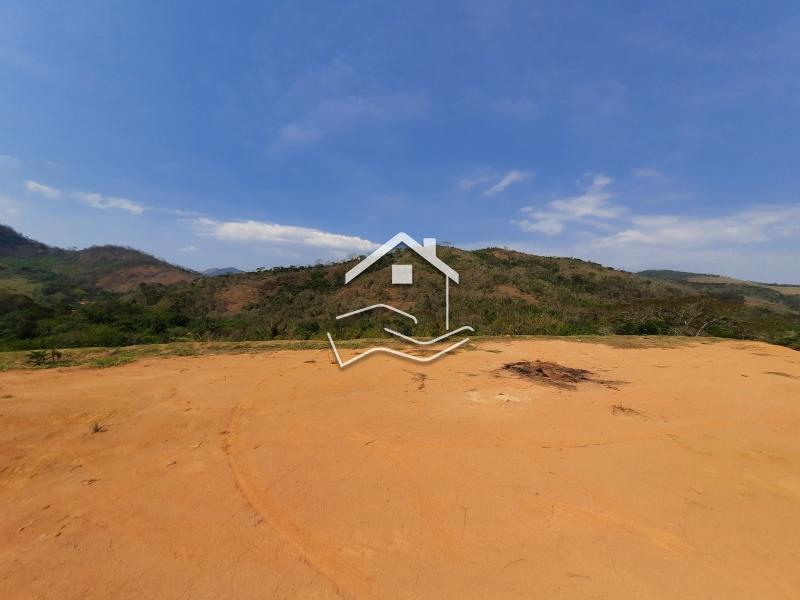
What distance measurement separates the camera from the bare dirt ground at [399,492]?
7.19 feet

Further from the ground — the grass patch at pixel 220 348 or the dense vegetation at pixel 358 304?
the dense vegetation at pixel 358 304

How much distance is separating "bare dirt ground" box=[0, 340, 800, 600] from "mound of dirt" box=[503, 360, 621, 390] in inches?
16.5

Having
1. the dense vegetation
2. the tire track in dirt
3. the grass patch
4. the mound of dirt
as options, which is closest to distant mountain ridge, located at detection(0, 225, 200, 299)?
the dense vegetation

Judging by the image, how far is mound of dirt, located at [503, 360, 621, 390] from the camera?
6.24m

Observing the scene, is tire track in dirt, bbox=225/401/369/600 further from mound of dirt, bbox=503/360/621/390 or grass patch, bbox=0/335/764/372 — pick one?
grass patch, bbox=0/335/764/372

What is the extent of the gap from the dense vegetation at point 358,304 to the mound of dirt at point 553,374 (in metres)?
5.27

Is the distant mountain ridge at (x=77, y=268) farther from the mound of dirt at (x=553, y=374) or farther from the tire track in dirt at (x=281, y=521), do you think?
the mound of dirt at (x=553, y=374)

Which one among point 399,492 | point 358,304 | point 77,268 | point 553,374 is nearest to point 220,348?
point 553,374

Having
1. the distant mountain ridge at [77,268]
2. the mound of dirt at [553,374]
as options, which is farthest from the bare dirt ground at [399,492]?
the distant mountain ridge at [77,268]

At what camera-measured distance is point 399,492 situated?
306 cm

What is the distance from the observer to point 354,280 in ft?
98.0

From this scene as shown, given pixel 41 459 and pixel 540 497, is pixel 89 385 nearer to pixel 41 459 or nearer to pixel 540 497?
pixel 41 459

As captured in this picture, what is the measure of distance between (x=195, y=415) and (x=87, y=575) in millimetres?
2699

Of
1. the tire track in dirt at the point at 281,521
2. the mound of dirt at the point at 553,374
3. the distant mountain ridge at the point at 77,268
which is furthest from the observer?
the distant mountain ridge at the point at 77,268
